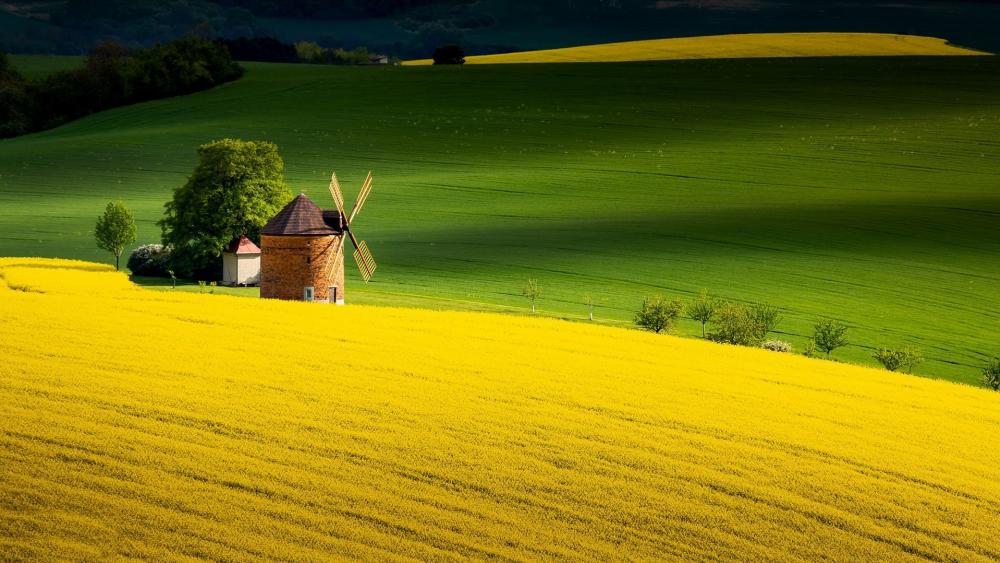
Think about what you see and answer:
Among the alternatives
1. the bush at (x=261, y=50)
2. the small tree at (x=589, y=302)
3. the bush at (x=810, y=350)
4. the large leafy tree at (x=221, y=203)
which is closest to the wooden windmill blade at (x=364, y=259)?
the large leafy tree at (x=221, y=203)

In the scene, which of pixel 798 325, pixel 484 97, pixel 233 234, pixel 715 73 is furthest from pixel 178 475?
pixel 715 73

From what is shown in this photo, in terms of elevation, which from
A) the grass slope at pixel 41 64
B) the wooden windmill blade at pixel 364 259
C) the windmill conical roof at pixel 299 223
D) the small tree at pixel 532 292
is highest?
the grass slope at pixel 41 64

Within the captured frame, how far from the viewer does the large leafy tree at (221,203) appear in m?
46.0

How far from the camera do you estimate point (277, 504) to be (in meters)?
14.1

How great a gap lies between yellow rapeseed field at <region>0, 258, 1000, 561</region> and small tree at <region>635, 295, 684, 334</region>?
1374 cm

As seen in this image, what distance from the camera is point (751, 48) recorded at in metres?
112

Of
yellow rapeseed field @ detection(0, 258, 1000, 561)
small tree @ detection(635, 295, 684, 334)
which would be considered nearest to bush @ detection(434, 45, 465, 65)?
small tree @ detection(635, 295, 684, 334)

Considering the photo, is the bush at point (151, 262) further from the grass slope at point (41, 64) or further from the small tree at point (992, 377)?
the grass slope at point (41, 64)

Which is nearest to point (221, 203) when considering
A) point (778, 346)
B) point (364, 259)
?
point (364, 259)

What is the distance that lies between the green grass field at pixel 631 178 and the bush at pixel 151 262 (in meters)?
3.93

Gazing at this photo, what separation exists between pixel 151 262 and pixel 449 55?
225 feet

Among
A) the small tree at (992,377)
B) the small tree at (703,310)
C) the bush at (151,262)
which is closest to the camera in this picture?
the small tree at (992,377)

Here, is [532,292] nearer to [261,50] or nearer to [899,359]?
[899,359]

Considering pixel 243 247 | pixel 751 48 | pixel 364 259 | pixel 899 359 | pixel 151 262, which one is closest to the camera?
pixel 899 359
